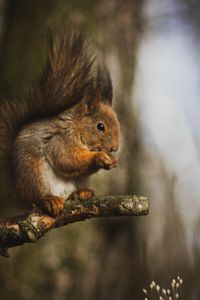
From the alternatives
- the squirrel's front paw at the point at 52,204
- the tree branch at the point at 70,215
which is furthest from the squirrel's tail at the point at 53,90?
the tree branch at the point at 70,215

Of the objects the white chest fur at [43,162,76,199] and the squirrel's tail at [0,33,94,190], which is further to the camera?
the white chest fur at [43,162,76,199]

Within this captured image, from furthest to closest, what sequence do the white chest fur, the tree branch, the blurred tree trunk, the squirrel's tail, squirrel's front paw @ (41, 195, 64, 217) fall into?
the blurred tree trunk, the white chest fur, the squirrel's tail, squirrel's front paw @ (41, 195, 64, 217), the tree branch

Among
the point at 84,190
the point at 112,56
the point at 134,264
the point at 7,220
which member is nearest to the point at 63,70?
the point at 84,190

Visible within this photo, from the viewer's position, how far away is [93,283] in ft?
7.79

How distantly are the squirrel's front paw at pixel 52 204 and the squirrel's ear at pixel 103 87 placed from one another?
0.31m

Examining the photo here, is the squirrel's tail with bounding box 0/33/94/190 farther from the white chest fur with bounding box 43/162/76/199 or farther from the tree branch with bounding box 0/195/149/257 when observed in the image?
the tree branch with bounding box 0/195/149/257

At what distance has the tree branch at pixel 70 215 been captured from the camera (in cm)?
100

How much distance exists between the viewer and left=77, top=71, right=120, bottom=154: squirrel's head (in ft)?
4.63

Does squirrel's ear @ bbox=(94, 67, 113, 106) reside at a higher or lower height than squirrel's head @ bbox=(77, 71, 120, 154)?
higher

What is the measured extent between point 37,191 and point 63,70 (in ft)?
0.93

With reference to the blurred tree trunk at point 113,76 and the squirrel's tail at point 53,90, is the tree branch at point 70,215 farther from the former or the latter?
the blurred tree trunk at point 113,76

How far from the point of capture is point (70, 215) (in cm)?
109

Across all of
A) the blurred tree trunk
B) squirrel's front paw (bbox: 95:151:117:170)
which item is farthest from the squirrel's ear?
the blurred tree trunk

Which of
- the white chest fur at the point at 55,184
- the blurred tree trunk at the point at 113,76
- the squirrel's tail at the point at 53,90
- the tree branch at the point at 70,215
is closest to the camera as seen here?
the tree branch at the point at 70,215
